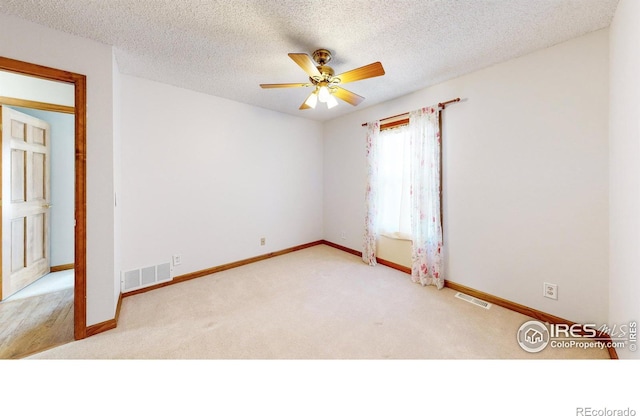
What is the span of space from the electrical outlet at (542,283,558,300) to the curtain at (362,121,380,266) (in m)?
1.82

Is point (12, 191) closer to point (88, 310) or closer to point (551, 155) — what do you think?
point (88, 310)

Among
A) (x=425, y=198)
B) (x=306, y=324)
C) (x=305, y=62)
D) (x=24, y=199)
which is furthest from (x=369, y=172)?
(x=24, y=199)

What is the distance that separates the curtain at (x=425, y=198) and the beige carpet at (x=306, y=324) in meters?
0.25

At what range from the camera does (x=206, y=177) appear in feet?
9.95

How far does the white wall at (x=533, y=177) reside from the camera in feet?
5.80

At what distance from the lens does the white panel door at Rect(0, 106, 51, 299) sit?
2.32 m

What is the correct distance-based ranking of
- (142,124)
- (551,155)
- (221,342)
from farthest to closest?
(142,124) < (551,155) < (221,342)

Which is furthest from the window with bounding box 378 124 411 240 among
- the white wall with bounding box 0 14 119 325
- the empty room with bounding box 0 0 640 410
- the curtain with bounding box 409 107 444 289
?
the white wall with bounding box 0 14 119 325

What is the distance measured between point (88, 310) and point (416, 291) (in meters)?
3.04

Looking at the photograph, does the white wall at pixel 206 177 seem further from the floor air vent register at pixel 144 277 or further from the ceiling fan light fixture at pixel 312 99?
the ceiling fan light fixture at pixel 312 99

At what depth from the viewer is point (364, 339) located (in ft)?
5.84

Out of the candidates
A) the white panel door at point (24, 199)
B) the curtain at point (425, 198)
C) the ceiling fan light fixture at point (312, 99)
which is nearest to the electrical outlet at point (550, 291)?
the curtain at point (425, 198)

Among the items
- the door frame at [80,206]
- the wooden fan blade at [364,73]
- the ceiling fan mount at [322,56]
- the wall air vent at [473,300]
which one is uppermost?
the ceiling fan mount at [322,56]
